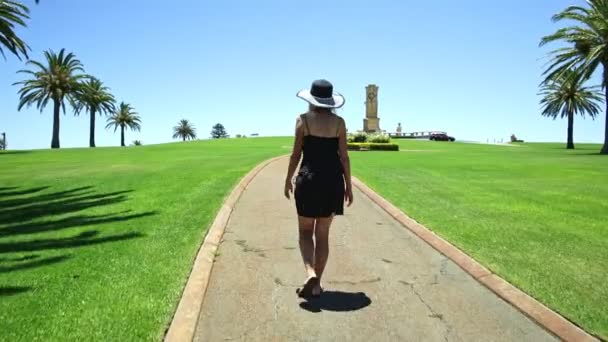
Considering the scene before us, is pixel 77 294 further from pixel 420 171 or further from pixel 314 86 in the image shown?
pixel 420 171

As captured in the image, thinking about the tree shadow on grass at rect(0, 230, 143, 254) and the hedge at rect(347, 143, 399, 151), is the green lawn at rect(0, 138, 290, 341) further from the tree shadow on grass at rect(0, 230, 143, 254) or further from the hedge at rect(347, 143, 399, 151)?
the hedge at rect(347, 143, 399, 151)

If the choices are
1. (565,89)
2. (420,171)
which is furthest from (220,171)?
(565,89)

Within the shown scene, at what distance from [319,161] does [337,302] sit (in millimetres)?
1464

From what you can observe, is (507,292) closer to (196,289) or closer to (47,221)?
(196,289)

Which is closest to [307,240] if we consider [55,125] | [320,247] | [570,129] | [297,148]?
[320,247]

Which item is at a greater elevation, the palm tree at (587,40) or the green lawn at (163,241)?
the palm tree at (587,40)

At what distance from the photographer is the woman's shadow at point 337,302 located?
5281 mm

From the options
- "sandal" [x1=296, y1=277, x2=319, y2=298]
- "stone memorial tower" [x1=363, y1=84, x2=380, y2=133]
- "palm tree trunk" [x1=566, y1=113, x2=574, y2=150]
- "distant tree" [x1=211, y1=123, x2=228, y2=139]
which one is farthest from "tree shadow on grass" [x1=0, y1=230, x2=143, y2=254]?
"distant tree" [x1=211, y1=123, x2=228, y2=139]

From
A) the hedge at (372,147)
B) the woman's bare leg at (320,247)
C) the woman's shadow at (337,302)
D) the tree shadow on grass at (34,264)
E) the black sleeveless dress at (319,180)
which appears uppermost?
the hedge at (372,147)

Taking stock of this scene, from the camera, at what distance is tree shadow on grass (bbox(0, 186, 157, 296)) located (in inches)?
282

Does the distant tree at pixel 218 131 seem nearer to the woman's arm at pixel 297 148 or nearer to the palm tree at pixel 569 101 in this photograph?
the palm tree at pixel 569 101

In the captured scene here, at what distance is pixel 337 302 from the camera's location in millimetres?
5457

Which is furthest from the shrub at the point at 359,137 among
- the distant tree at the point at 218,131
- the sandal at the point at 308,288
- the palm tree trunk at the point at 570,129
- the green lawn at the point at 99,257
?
the distant tree at the point at 218,131

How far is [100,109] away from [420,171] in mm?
64438
